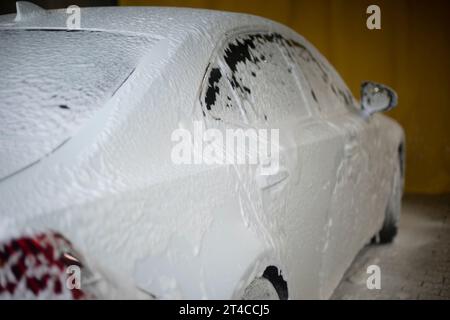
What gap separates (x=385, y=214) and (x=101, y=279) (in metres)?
2.78

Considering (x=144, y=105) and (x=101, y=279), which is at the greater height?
(x=144, y=105)

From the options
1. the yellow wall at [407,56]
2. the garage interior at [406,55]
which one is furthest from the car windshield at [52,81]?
the yellow wall at [407,56]

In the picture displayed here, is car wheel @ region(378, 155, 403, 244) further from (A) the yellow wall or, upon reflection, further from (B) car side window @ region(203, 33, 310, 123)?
(A) the yellow wall

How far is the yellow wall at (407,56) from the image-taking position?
5.05 meters

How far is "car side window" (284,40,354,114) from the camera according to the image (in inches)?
90.7

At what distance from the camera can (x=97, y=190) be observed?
0.93m

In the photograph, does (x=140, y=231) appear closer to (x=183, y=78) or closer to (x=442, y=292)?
(x=183, y=78)

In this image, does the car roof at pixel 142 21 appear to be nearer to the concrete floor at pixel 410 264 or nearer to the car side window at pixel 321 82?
the car side window at pixel 321 82

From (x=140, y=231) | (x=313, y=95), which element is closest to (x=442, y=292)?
(x=313, y=95)

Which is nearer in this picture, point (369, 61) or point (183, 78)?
point (183, 78)

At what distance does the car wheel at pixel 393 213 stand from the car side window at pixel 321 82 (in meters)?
0.83

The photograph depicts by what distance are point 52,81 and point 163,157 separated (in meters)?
0.42

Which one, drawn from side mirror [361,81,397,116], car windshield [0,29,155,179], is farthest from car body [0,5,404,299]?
side mirror [361,81,397,116]
